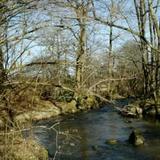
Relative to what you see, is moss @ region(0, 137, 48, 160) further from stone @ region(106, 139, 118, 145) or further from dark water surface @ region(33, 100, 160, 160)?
stone @ region(106, 139, 118, 145)

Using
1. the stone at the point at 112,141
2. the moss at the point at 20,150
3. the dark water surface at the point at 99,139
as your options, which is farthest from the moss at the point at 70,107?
the moss at the point at 20,150

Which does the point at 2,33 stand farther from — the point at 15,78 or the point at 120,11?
the point at 120,11

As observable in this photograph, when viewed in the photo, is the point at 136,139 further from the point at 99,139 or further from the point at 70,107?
the point at 70,107

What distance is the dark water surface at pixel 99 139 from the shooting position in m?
12.2

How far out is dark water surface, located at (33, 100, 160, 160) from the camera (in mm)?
12195

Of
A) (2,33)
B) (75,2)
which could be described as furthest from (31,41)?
(75,2)

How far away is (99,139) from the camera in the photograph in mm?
14875

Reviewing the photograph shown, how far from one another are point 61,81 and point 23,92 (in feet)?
2.29

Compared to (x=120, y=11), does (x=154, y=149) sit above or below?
below

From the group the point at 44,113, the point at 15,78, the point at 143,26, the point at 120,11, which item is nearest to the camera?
the point at 15,78

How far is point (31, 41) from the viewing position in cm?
627

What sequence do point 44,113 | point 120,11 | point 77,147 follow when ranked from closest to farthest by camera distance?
point 77,147 → point 120,11 → point 44,113

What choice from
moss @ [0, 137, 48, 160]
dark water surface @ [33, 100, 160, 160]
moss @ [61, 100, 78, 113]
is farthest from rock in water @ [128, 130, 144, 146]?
moss @ [61, 100, 78, 113]

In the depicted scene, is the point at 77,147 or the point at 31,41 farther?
the point at 77,147
